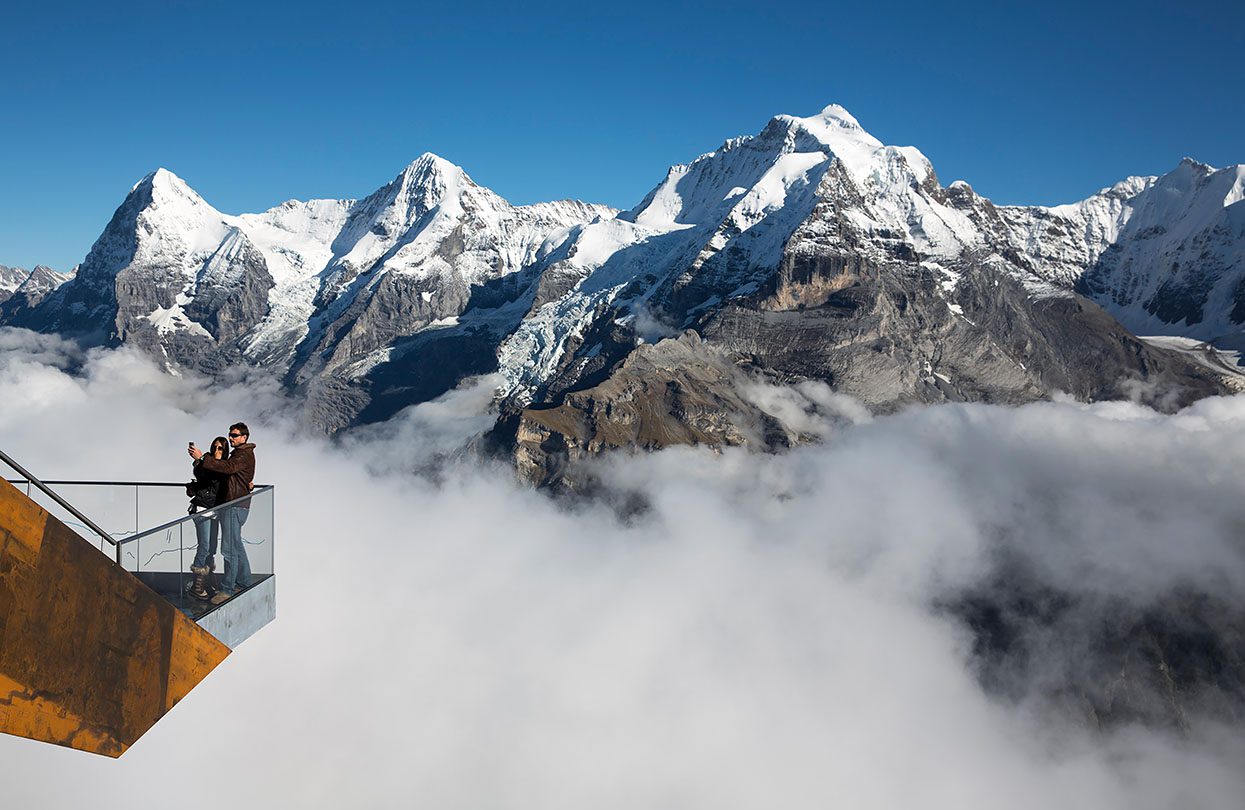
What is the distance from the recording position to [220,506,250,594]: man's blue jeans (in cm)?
1599

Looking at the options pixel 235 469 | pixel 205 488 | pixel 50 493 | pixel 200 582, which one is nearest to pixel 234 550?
pixel 200 582

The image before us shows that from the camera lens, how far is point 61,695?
10.2 meters

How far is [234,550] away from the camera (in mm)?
16234

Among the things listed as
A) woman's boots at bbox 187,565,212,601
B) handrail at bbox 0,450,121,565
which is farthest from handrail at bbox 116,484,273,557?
woman's boots at bbox 187,565,212,601

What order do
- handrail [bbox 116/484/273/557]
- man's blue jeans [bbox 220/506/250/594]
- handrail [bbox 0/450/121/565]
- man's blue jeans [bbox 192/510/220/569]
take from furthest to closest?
man's blue jeans [bbox 220/506/250/594] < man's blue jeans [bbox 192/510/220/569] < handrail [bbox 116/484/273/557] < handrail [bbox 0/450/121/565]

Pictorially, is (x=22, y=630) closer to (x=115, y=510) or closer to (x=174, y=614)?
(x=174, y=614)

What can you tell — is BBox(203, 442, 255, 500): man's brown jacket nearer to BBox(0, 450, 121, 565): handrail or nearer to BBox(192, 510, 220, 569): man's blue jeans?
BBox(192, 510, 220, 569): man's blue jeans

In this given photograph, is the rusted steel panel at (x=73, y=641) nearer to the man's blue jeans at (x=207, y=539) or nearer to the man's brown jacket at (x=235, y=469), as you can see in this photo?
the man's blue jeans at (x=207, y=539)

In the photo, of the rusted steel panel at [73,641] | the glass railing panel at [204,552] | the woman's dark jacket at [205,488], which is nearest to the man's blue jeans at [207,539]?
the glass railing panel at [204,552]

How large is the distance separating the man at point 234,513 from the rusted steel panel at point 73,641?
3.32 metres

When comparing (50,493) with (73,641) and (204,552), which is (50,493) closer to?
(73,641)

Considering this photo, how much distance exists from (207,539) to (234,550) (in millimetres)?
622

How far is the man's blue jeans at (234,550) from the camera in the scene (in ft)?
52.5

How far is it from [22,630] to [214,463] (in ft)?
24.7
